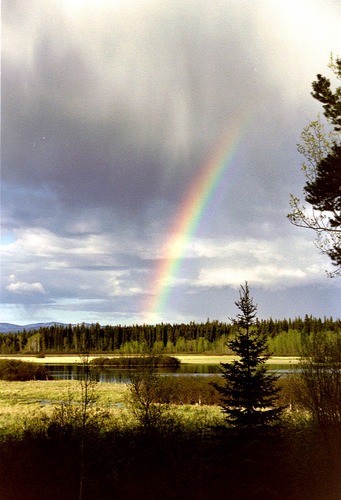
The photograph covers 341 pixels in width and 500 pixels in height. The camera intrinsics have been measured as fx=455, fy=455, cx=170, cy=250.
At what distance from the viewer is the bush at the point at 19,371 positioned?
6789 centimetres

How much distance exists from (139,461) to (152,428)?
2.72 metres

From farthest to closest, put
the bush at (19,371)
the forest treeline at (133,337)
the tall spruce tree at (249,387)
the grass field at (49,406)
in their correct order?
the forest treeline at (133,337) → the bush at (19,371) → the grass field at (49,406) → the tall spruce tree at (249,387)

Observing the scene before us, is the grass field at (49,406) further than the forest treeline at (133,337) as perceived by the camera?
No

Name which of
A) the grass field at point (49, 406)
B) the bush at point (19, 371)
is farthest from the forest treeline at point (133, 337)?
the grass field at point (49, 406)

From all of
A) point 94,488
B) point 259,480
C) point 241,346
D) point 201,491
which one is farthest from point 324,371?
point 94,488

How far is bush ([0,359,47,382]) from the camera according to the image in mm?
67887

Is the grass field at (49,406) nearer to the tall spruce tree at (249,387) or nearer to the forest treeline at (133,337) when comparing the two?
the tall spruce tree at (249,387)

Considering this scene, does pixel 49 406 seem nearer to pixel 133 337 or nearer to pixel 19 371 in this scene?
pixel 19 371

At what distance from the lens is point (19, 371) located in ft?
229

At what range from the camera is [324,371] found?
15.5m

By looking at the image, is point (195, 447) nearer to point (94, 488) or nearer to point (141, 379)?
point (94, 488)

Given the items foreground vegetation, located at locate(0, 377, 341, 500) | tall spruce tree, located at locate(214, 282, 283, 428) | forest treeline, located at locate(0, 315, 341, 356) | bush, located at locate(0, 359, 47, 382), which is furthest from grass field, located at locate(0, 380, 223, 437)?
forest treeline, located at locate(0, 315, 341, 356)

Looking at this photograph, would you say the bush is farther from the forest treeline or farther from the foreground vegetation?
the forest treeline

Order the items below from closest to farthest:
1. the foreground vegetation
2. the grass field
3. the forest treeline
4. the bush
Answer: the foreground vegetation, the grass field, the bush, the forest treeline
